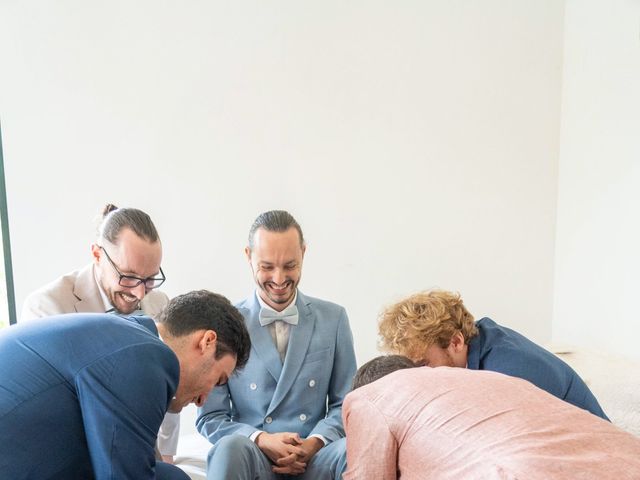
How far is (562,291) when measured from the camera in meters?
2.88

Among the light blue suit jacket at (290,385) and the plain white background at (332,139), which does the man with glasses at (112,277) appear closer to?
the light blue suit jacket at (290,385)

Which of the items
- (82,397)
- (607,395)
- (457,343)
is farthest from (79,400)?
(607,395)

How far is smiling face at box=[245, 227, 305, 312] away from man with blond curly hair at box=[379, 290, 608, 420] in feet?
1.23

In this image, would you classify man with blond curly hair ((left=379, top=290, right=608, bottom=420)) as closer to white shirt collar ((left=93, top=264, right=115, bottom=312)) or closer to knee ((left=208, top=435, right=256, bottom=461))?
knee ((left=208, top=435, right=256, bottom=461))

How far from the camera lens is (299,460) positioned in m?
1.72

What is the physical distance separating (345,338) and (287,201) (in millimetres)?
842

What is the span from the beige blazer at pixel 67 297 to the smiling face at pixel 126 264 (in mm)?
43

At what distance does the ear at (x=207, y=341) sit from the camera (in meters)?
1.30

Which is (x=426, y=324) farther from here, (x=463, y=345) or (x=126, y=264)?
(x=126, y=264)

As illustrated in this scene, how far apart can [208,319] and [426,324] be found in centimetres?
68

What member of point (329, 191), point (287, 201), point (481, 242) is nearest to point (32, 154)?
point (287, 201)

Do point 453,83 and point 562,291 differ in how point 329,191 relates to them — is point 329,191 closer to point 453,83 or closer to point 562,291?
point 453,83

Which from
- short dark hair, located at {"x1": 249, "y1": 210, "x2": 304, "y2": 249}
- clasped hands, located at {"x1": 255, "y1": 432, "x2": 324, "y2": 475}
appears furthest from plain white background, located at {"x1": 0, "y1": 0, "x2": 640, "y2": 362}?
clasped hands, located at {"x1": 255, "y1": 432, "x2": 324, "y2": 475}

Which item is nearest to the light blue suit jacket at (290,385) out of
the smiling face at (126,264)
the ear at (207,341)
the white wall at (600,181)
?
the smiling face at (126,264)
